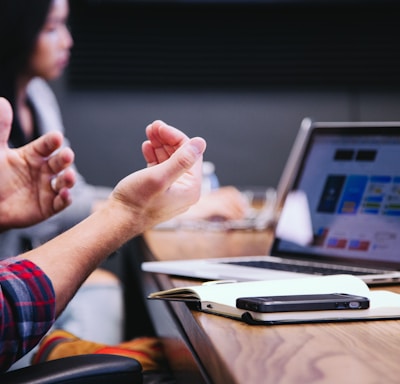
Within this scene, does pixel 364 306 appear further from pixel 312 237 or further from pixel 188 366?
pixel 312 237

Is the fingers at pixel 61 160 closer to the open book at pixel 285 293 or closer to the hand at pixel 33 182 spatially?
the hand at pixel 33 182

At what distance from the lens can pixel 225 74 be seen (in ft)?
13.8

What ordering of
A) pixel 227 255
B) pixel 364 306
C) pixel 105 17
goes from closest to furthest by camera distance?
pixel 364 306
pixel 227 255
pixel 105 17

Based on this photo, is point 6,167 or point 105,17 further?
point 105,17

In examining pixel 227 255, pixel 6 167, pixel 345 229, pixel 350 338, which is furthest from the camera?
pixel 227 255

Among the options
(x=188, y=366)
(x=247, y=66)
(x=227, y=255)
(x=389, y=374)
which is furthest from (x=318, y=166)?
(x=247, y=66)

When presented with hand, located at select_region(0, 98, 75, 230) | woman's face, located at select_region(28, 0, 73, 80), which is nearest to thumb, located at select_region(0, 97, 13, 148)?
hand, located at select_region(0, 98, 75, 230)

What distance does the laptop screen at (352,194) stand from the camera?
1.43m

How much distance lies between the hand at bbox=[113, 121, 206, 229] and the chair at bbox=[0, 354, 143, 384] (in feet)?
0.98

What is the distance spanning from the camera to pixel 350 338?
842mm

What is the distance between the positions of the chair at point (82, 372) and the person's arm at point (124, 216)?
0.18 metres

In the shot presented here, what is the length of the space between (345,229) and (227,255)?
326 millimetres

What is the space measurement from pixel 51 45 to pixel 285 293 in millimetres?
2147

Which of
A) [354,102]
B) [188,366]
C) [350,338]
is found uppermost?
[354,102]
